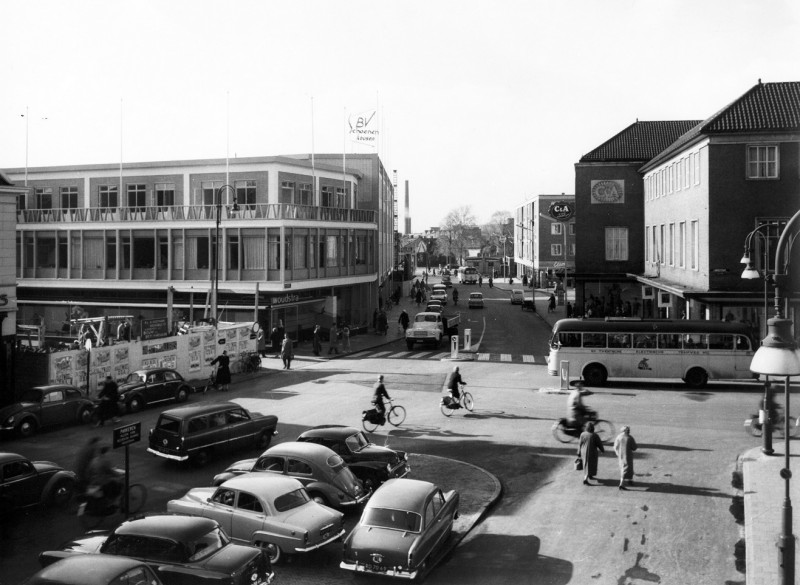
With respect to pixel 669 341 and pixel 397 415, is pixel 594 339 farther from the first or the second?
pixel 397 415

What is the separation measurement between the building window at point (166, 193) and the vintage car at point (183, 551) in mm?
40006

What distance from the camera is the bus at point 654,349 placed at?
30172 mm

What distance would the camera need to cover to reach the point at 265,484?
13.8 metres

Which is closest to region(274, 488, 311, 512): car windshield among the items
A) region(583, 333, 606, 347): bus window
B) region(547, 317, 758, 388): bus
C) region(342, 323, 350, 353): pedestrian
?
region(547, 317, 758, 388): bus

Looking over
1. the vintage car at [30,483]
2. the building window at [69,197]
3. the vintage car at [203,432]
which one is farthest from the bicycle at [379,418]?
the building window at [69,197]

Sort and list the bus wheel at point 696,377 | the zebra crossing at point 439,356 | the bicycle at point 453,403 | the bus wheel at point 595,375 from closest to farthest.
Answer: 1. the bicycle at point 453,403
2. the bus wheel at point 696,377
3. the bus wheel at point 595,375
4. the zebra crossing at point 439,356

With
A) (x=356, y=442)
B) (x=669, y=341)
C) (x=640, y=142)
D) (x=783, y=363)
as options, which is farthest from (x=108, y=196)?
(x=783, y=363)

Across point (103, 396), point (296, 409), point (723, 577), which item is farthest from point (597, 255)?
point (723, 577)

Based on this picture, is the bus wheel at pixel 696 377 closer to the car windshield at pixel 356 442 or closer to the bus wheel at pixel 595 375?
the bus wheel at pixel 595 375

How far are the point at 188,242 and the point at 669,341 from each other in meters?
29.3

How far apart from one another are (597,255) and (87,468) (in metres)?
51.1

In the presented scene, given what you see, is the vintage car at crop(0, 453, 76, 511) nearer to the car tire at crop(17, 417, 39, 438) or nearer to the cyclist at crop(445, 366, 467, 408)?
the car tire at crop(17, 417, 39, 438)

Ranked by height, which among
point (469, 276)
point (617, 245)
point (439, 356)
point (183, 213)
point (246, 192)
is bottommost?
point (439, 356)

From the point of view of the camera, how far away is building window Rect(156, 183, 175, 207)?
4975 centimetres
